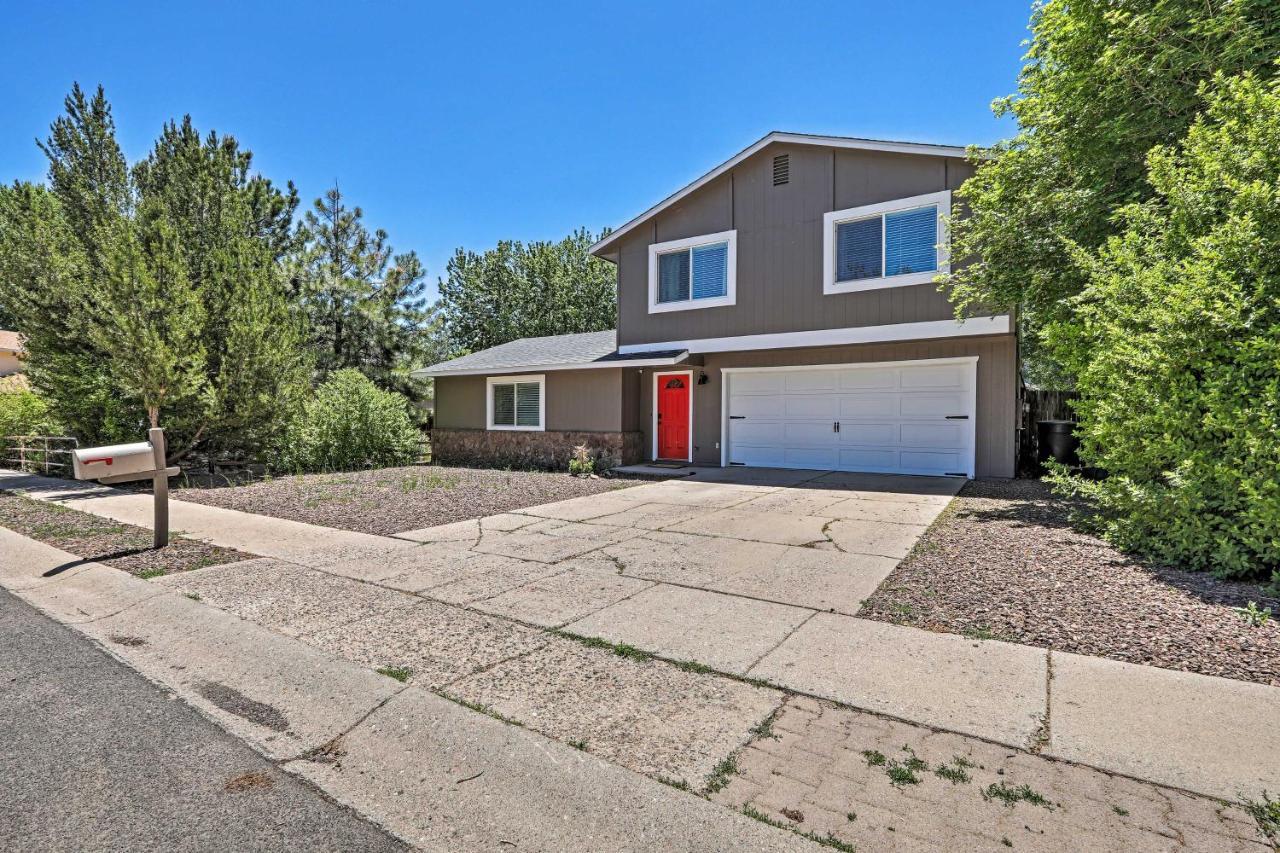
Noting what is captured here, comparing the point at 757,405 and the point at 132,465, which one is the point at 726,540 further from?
the point at 757,405

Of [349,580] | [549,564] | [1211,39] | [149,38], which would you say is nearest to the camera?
[349,580]

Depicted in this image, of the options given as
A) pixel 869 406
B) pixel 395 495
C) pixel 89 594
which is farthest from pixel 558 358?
pixel 89 594

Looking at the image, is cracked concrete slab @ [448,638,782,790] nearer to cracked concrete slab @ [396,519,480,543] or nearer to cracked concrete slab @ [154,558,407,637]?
cracked concrete slab @ [154,558,407,637]

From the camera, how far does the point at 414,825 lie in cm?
220

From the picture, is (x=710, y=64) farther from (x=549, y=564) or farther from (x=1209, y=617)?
(x=1209, y=617)

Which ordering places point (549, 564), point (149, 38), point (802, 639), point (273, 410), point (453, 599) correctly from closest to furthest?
1. point (802, 639)
2. point (453, 599)
3. point (549, 564)
4. point (149, 38)
5. point (273, 410)

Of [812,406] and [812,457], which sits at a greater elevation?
[812,406]

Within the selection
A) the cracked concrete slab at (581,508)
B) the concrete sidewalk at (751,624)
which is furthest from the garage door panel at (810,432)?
the cracked concrete slab at (581,508)

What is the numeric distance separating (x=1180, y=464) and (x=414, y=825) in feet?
19.5

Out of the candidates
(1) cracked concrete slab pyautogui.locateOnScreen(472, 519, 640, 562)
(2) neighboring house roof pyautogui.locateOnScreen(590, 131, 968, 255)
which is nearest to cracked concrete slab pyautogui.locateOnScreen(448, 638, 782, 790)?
(1) cracked concrete slab pyautogui.locateOnScreen(472, 519, 640, 562)

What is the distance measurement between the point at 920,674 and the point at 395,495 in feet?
28.9

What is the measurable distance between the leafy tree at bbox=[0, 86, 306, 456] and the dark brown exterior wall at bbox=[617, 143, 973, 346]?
845 centimetres

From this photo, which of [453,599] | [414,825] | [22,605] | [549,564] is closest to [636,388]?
[549,564]

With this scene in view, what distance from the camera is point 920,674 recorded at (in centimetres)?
330
